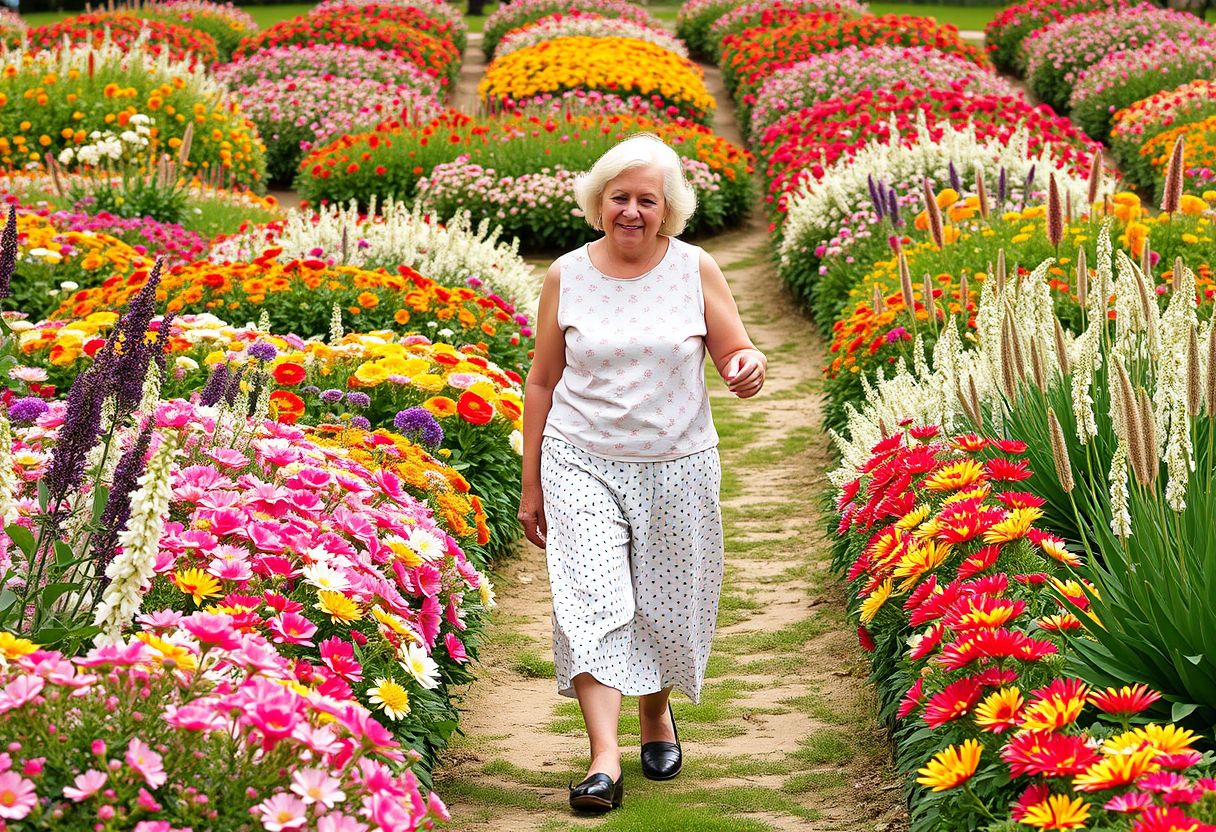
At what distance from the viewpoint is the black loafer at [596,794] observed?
13.3ft

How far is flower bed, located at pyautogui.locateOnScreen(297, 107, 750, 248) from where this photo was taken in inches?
540

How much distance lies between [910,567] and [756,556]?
8.92 ft

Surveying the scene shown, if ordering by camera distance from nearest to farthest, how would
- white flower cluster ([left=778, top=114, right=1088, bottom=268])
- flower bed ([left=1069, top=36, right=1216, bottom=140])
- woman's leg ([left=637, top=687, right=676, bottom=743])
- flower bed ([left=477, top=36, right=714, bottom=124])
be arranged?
woman's leg ([left=637, top=687, right=676, bottom=743]) → white flower cluster ([left=778, top=114, right=1088, bottom=268]) → flower bed ([left=1069, top=36, right=1216, bottom=140]) → flower bed ([left=477, top=36, right=714, bottom=124])

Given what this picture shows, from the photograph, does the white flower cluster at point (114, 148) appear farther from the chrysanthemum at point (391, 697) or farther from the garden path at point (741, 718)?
the chrysanthemum at point (391, 697)

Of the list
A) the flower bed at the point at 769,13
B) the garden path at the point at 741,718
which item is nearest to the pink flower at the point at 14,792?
the garden path at the point at 741,718

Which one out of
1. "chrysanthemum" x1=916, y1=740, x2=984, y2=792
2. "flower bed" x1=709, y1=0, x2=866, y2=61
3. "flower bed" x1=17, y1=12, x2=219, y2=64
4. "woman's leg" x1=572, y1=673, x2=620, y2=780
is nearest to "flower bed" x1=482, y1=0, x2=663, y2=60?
"flower bed" x1=709, y1=0, x2=866, y2=61

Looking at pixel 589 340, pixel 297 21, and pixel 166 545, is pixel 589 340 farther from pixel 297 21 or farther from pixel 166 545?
pixel 297 21

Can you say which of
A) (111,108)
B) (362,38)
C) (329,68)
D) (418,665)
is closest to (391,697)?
(418,665)

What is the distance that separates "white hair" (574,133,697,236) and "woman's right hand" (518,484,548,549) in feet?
2.51

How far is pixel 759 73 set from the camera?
19844 mm

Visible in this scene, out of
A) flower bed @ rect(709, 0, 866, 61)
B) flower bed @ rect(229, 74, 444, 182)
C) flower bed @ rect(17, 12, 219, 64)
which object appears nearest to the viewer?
flower bed @ rect(229, 74, 444, 182)

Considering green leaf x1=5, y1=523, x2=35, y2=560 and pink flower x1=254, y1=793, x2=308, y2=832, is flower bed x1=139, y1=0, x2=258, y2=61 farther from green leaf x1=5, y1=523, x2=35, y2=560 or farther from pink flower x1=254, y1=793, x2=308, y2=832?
pink flower x1=254, y1=793, x2=308, y2=832

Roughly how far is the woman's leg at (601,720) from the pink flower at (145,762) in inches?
69.5

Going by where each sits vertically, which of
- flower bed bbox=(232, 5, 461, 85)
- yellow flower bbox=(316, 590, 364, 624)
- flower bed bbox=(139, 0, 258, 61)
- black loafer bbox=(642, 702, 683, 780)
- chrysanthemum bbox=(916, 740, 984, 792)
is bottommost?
flower bed bbox=(139, 0, 258, 61)
